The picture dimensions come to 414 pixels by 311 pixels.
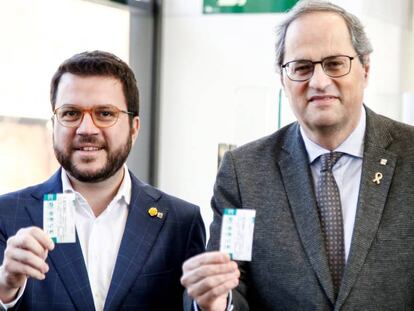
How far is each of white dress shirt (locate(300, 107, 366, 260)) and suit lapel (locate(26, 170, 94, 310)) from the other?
0.93 metres

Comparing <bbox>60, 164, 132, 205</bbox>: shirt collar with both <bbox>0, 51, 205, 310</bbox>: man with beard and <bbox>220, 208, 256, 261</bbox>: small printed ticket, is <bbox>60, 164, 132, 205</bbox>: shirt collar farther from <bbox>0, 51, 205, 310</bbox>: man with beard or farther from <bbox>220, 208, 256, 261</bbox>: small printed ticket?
<bbox>220, 208, 256, 261</bbox>: small printed ticket

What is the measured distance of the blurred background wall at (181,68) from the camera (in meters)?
5.20

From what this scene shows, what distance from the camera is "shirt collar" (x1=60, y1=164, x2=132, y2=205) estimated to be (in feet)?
9.66

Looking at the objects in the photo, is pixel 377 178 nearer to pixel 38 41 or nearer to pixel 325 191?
pixel 325 191

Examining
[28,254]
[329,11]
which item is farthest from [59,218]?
[329,11]

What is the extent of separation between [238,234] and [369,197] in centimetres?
52

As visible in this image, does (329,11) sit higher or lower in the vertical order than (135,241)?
higher

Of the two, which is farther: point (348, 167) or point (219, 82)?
point (219, 82)

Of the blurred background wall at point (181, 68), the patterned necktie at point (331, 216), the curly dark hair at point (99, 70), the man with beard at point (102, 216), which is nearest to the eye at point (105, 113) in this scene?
the man with beard at point (102, 216)

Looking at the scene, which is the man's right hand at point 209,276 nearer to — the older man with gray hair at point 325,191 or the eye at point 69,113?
the older man with gray hair at point 325,191

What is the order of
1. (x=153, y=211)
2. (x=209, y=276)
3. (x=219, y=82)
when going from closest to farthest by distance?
(x=209, y=276) < (x=153, y=211) < (x=219, y=82)

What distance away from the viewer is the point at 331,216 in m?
2.66

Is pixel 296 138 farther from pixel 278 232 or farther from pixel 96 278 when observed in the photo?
pixel 96 278

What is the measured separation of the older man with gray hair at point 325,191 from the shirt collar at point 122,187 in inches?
15.8
